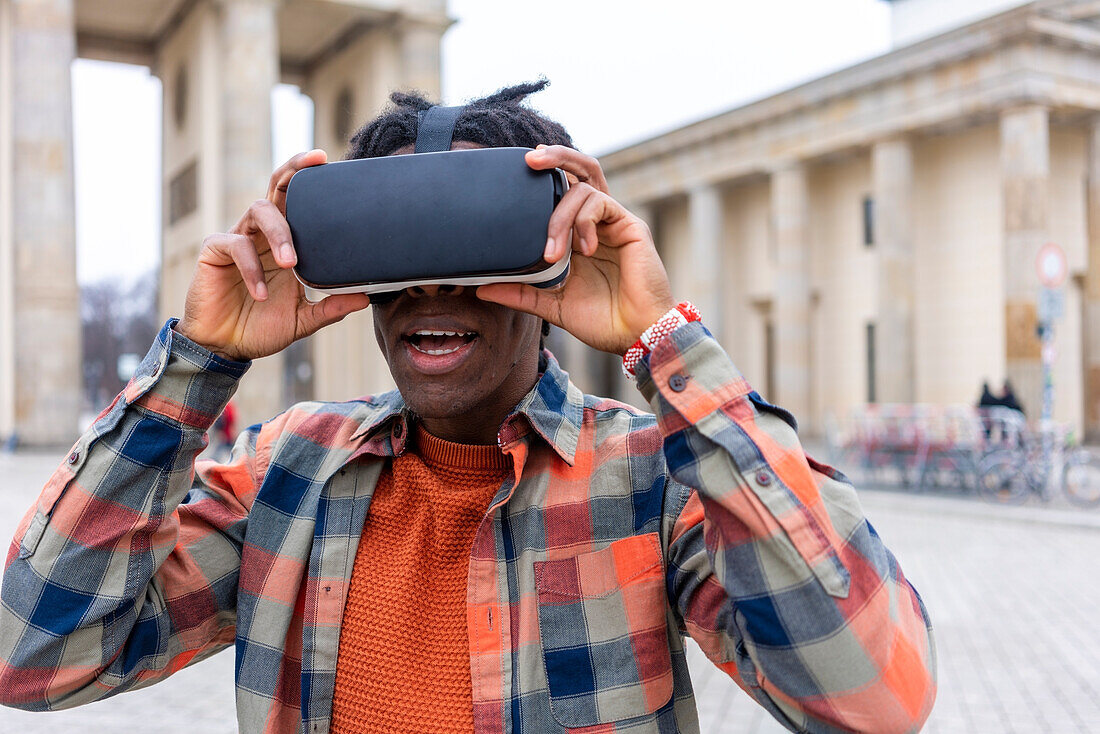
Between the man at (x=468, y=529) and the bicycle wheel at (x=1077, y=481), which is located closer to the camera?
the man at (x=468, y=529)

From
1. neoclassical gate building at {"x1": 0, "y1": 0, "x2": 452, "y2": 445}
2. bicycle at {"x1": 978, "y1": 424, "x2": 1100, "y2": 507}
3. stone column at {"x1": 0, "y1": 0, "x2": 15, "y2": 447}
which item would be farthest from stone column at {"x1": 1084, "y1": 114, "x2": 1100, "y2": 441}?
stone column at {"x1": 0, "y1": 0, "x2": 15, "y2": 447}

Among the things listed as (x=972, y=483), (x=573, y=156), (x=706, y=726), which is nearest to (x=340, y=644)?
(x=573, y=156)

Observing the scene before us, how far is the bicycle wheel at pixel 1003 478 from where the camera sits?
1355 cm

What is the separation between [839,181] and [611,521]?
2760 cm

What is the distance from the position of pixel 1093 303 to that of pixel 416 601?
23.5 metres

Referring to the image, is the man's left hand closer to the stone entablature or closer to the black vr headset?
the black vr headset

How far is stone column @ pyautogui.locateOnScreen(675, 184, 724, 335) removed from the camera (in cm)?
2938

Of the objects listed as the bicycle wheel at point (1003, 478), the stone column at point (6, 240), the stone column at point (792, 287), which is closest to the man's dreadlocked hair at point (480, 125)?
the bicycle wheel at point (1003, 478)

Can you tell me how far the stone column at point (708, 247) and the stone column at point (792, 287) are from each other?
2.57 metres

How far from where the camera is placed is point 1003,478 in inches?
546

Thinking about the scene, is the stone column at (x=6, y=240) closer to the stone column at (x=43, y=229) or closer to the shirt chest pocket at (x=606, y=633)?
the stone column at (x=43, y=229)

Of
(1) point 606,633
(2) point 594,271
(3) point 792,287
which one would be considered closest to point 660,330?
(2) point 594,271

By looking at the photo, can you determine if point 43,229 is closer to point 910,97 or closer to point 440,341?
point 910,97

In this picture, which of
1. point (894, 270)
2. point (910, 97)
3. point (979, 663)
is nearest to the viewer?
point (979, 663)
